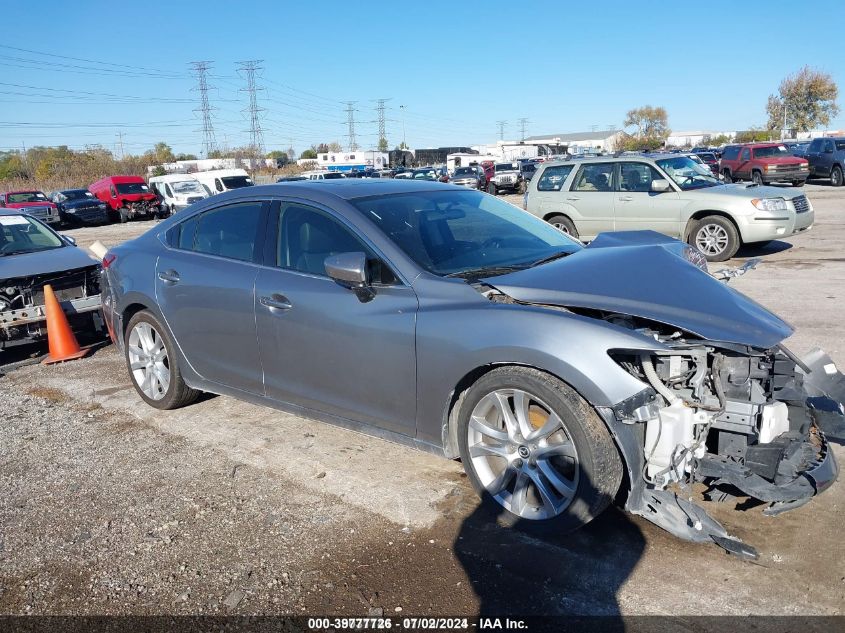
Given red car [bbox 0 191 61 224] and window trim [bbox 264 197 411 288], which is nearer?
window trim [bbox 264 197 411 288]

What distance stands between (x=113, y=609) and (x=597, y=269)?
2.74 metres

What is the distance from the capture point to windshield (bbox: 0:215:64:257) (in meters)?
7.80

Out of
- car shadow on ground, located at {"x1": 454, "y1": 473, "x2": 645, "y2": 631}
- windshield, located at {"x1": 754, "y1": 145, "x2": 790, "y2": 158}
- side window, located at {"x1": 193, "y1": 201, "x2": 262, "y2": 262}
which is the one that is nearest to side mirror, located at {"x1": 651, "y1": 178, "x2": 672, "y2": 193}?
side window, located at {"x1": 193, "y1": 201, "x2": 262, "y2": 262}

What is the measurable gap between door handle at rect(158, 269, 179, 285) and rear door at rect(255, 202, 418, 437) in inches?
35.2

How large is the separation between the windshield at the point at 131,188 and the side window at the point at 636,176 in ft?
92.5

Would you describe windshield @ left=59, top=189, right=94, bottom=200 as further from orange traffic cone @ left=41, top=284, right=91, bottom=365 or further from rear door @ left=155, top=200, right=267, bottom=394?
rear door @ left=155, top=200, right=267, bottom=394

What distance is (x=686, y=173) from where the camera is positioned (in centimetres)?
1216

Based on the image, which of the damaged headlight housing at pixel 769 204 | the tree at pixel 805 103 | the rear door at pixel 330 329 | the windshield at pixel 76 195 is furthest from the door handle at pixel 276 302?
the tree at pixel 805 103

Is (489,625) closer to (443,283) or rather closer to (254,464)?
(443,283)

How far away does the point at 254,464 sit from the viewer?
4.44 metres

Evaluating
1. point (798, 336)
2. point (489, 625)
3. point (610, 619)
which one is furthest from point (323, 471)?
point (798, 336)

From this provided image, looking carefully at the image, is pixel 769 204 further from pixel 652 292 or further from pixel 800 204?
pixel 652 292

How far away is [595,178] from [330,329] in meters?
9.46

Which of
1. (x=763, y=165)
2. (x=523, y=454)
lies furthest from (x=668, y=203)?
(x=763, y=165)
